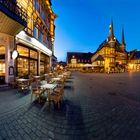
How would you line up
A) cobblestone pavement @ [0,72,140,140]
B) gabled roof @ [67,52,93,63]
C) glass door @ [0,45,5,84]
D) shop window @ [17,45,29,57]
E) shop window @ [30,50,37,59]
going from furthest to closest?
gabled roof @ [67,52,93,63] < shop window @ [30,50,37,59] < shop window @ [17,45,29,57] < glass door @ [0,45,5,84] < cobblestone pavement @ [0,72,140,140]

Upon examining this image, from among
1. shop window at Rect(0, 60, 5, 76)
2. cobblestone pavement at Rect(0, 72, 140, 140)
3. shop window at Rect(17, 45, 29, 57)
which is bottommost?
cobblestone pavement at Rect(0, 72, 140, 140)

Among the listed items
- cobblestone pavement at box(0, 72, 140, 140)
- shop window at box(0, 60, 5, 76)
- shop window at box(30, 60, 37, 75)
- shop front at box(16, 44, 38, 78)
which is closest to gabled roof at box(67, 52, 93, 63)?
shop window at box(30, 60, 37, 75)

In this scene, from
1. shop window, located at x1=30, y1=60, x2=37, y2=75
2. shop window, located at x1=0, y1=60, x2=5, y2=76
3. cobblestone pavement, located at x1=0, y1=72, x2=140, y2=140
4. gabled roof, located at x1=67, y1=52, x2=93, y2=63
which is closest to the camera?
cobblestone pavement, located at x1=0, y1=72, x2=140, y2=140

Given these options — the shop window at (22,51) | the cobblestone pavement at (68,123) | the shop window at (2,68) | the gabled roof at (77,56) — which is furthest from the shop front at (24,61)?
the gabled roof at (77,56)

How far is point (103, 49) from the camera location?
210 ft

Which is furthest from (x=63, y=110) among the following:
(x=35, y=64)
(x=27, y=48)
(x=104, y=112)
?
(x=35, y=64)

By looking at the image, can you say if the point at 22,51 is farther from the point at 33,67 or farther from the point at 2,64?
the point at 33,67

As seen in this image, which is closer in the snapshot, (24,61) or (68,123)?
(68,123)

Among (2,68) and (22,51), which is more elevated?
(22,51)

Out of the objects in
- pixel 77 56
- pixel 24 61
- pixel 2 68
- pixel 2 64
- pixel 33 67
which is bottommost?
pixel 2 68

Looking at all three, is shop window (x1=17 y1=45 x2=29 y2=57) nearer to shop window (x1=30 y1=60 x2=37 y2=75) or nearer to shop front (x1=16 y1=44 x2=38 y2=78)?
shop front (x1=16 y1=44 x2=38 y2=78)

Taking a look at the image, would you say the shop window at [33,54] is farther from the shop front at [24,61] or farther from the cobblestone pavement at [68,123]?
the cobblestone pavement at [68,123]

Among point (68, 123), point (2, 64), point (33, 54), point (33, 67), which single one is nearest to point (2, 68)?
point (2, 64)

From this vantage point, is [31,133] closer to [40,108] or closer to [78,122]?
[78,122]
